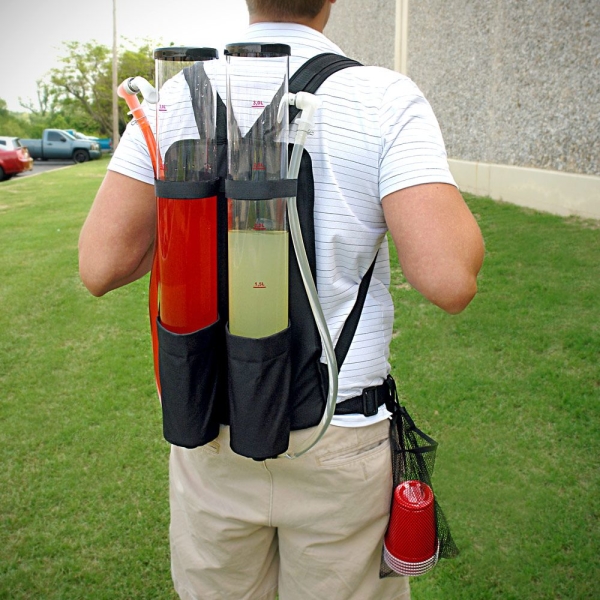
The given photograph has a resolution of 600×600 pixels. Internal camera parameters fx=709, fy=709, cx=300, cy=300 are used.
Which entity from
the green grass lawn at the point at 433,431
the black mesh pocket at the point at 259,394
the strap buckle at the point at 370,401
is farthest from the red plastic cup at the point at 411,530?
the green grass lawn at the point at 433,431

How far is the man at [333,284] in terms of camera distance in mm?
1266

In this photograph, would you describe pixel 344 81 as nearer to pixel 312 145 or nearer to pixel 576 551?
pixel 312 145

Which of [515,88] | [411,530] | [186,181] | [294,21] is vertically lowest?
[411,530]

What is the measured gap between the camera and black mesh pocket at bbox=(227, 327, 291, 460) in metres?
1.32

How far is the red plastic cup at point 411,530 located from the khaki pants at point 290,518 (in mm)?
31

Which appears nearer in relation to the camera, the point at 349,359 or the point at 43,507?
the point at 349,359

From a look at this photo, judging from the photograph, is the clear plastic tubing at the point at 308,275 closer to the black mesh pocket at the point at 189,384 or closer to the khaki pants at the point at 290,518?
the khaki pants at the point at 290,518

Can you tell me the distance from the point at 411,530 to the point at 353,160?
812mm

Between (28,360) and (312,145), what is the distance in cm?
446

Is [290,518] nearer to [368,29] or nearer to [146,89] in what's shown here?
[146,89]

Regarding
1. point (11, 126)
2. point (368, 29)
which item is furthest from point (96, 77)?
point (368, 29)

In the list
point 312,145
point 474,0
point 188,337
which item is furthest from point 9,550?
point 474,0

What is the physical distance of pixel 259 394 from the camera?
1.35 meters

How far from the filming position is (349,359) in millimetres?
1429
